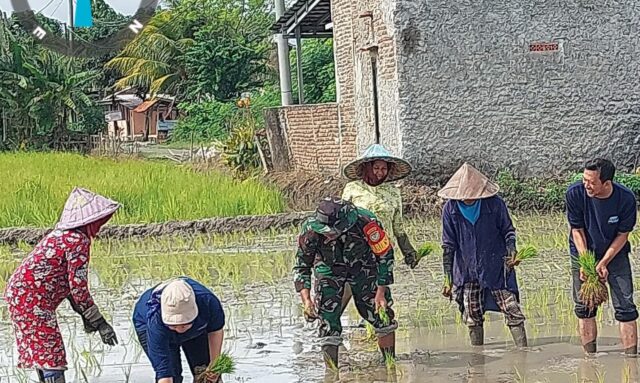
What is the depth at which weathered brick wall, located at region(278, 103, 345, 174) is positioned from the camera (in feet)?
57.6

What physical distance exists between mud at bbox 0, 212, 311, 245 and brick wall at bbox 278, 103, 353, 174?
13.2 ft

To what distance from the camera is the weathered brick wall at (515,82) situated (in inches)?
577

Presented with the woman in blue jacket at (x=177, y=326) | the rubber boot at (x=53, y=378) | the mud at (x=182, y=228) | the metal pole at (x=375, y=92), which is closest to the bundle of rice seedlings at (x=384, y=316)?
the woman in blue jacket at (x=177, y=326)

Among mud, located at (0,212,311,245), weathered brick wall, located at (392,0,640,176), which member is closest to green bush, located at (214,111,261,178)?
weathered brick wall, located at (392,0,640,176)

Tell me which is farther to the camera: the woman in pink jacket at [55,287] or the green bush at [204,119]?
the green bush at [204,119]

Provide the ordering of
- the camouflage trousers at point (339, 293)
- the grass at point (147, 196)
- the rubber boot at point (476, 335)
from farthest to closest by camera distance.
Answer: the grass at point (147, 196) < the rubber boot at point (476, 335) < the camouflage trousers at point (339, 293)

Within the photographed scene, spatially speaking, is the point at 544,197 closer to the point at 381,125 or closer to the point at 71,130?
the point at 381,125

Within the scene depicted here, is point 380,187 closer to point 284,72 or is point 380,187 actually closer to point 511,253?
point 511,253

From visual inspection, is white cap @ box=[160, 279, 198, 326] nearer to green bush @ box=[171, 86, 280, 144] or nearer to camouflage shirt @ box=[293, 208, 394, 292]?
camouflage shirt @ box=[293, 208, 394, 292]

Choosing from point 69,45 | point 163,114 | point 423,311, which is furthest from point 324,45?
point 423,311

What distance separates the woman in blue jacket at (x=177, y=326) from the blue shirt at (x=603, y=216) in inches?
94.8

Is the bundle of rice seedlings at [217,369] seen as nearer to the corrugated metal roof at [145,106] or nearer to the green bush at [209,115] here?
the green bush at [209,115]

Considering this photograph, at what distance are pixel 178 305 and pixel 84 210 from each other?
3.97ft

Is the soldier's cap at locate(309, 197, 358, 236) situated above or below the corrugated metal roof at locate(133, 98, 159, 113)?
below
